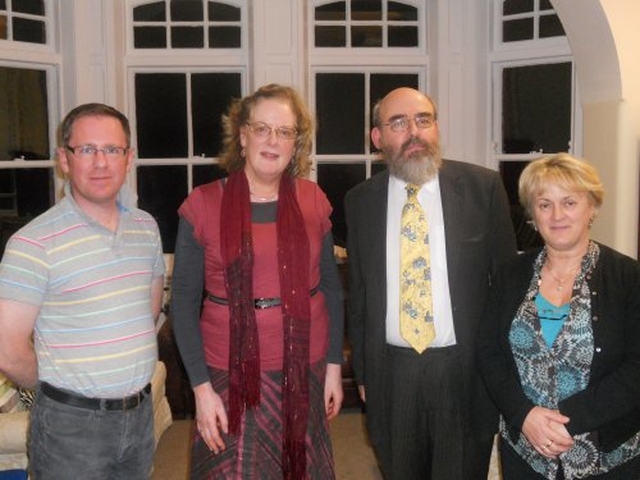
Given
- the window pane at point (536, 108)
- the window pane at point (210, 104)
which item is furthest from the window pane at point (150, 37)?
the window pane at point (536, 108)

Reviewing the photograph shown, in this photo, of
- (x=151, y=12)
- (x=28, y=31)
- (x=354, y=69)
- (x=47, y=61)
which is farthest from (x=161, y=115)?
(x=354, y=69)

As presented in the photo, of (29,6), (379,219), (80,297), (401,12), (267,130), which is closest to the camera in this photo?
(80,297)

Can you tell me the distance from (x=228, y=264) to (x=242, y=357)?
0.86ft

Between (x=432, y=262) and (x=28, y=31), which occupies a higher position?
(x=28, y=31)

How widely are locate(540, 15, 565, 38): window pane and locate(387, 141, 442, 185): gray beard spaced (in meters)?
2.79

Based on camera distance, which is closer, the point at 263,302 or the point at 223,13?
the point at 263,302

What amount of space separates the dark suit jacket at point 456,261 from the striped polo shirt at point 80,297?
2.51 feet

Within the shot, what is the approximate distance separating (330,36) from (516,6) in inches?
50.6

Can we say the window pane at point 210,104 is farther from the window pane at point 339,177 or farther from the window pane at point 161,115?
the window pane at point 339,177

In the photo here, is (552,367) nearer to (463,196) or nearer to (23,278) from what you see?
(463,196)

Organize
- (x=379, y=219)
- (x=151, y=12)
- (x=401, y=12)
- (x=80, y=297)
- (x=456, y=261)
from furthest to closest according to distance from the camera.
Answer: (x=401, y=12) → (x=151, y=12) → (x=379, y=219) → (x=456, y=261) → (x=80, y=297)

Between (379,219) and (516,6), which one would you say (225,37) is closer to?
(516,6)

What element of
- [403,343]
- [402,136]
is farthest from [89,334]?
[402,136]

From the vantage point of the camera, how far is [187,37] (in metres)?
4.90
